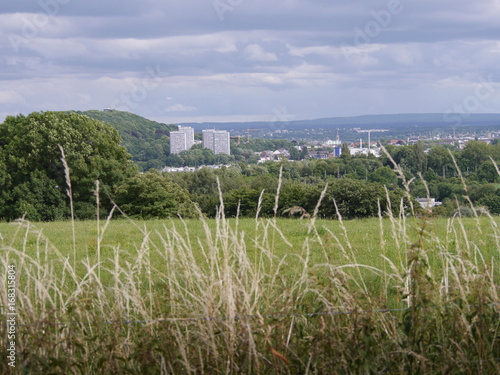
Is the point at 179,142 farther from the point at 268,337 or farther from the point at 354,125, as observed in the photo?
the point at 268,337

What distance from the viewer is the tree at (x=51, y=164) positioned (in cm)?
3756

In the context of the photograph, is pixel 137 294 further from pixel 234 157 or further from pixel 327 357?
pixel 234 157

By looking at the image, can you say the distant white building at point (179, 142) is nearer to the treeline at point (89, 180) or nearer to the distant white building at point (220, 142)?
the distant white building at point (220, 142)

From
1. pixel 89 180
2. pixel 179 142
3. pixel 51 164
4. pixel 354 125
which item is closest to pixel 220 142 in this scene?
pixel 179 142

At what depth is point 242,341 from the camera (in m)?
3.93

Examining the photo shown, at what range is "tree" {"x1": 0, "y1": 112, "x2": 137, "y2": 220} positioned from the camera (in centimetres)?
3756

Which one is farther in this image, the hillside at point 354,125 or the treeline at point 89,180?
the hillside at point 354,125

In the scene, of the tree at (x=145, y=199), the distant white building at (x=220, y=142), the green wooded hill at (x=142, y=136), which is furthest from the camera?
the distant white building at (x=220, y=142)

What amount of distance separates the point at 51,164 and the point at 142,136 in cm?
8672

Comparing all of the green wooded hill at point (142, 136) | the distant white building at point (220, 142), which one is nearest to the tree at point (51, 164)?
the green wooded hill at point (142, 136)

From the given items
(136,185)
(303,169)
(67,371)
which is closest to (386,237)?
(67,371)

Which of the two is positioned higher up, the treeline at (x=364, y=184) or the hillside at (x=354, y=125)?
the hillside at (x=354, y=125)

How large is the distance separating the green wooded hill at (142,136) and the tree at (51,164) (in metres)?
44.3

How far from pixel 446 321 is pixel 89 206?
3569cm
